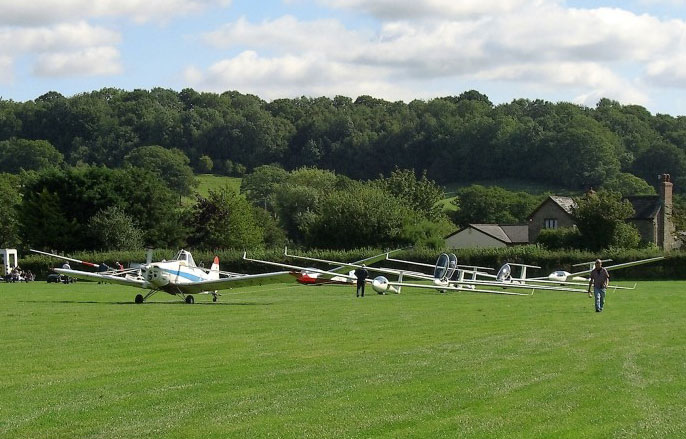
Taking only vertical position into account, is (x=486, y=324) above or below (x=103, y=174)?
below

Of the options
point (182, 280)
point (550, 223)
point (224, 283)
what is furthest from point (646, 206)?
point (182, 280)

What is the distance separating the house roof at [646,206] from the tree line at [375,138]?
2109 inches

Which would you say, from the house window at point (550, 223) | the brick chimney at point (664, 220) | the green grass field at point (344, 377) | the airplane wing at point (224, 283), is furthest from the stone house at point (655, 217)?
the green grass field at point (344, 377)

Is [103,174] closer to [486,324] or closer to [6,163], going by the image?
[486,324]

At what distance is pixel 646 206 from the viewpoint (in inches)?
3327

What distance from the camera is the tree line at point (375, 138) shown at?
149 meters

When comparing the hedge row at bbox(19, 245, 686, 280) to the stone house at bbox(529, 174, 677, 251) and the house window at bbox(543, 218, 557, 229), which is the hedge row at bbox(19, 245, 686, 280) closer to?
the stone house at bbox(529, 174, 677, 251)

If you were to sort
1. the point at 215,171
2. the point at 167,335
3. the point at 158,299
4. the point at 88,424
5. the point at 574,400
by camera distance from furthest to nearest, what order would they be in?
the point at 215,171 < the point at 158,299 < the point at 167,335 < the point at 574,400 < the point at 88,424

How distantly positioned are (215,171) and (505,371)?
15133 cm

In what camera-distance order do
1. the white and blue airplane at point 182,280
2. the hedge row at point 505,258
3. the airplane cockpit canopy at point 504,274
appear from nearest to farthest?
the white and blue airplane at point 182,280, the airplane cockpit canopy at point 504,274, the hedge row at point 505,258

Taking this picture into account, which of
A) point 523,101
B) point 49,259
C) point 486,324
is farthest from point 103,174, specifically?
point 523,101

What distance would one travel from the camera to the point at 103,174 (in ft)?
269

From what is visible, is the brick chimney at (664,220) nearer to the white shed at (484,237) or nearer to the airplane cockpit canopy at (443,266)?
the white shed at (484,237)

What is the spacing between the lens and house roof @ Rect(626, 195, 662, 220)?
82938 millimetres
